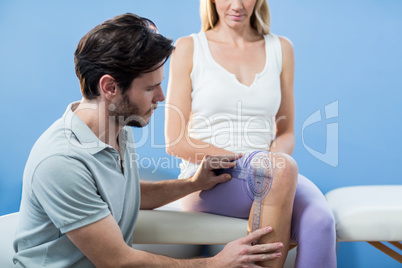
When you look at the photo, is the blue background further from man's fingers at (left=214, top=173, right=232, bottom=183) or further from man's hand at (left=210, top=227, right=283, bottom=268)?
man's hand at (left=210, top=227, right=283, bottom=268)

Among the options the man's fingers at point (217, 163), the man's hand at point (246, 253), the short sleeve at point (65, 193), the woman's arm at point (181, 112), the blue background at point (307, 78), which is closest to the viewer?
the short sleeve at point (65, 193)

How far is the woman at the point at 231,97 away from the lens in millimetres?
1589

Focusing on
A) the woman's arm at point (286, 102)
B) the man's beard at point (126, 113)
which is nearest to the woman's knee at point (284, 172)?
the man's beard at point (126, 113)

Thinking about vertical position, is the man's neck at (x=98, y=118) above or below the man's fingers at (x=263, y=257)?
above

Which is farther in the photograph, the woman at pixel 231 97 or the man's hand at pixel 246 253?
the woman at pixel 231 97

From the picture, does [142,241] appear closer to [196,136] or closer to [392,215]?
[196,136]

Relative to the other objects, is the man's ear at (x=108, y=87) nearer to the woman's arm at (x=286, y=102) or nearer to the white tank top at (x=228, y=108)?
the white tank top at (x=228, y=108)

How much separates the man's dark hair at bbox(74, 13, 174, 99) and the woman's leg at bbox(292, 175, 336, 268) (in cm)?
53

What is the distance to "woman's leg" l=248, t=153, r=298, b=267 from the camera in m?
1.38

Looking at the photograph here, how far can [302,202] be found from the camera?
1468 mm

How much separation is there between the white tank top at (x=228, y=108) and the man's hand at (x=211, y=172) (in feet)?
0.57

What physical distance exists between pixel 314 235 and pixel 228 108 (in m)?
0.54

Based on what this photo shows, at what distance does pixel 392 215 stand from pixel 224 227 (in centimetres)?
45

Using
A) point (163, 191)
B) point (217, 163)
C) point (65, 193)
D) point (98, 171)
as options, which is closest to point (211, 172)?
point (217, 163)
